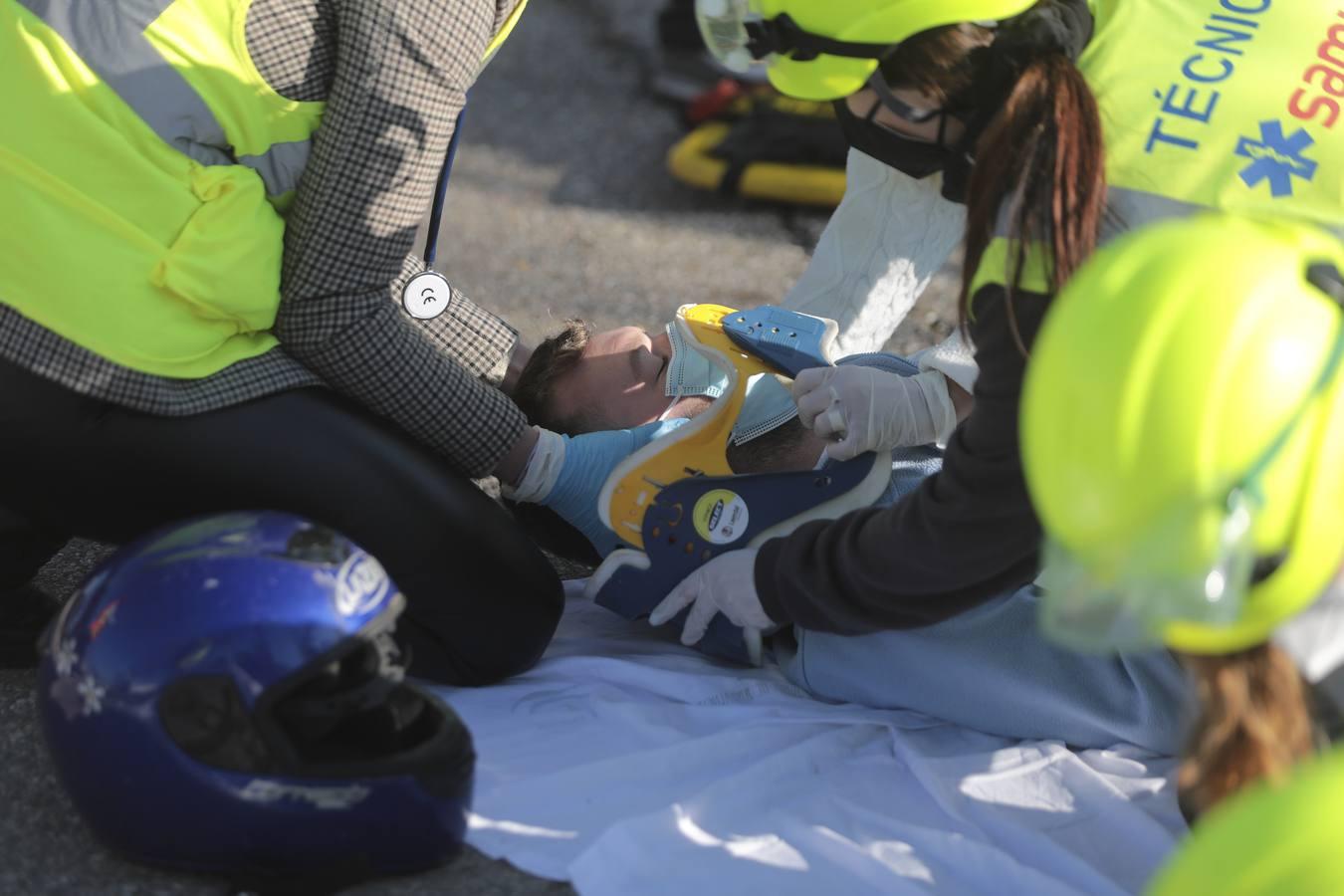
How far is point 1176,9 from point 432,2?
103cm

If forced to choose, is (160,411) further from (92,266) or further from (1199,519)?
(1199,519)

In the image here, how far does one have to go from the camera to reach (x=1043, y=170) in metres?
1.79

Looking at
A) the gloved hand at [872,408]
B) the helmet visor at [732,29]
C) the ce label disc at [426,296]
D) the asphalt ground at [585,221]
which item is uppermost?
the helmet visor at [732,29]

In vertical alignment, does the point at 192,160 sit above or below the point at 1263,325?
below

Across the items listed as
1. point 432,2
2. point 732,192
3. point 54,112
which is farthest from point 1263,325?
point 732,192

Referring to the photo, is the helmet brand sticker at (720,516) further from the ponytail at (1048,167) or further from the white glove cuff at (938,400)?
the ponytail at (1048,167)

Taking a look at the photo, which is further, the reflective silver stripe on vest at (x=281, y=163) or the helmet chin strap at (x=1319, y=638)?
the reflective silver stripe on vest at (x=281, y=163)

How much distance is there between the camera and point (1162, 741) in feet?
7.41

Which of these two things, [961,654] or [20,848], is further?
[961,654]

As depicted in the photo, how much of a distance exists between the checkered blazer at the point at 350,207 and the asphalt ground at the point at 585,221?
554 mm

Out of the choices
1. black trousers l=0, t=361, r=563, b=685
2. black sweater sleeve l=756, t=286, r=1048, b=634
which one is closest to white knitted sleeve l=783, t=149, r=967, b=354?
black sweater sleeve l=756, t=286, r=1048, b=634

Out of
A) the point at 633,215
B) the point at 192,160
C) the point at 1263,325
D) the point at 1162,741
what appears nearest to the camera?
the point at 1263,325

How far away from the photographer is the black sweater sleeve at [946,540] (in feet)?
6.10

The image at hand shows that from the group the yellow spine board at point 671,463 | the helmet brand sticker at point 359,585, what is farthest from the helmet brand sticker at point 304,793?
the yellow spine board at point 671,463
